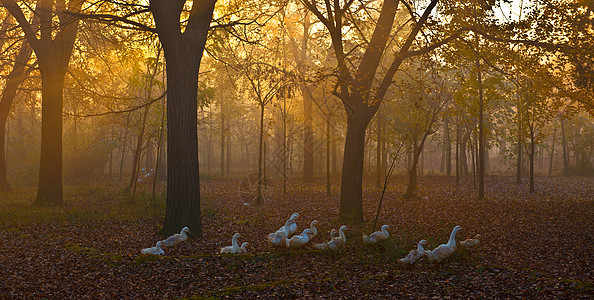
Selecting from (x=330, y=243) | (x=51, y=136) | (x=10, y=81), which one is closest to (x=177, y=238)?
(x=330, y=243)

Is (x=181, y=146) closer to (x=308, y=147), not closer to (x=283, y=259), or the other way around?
(x=283, y=259)

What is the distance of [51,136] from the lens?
1537cm

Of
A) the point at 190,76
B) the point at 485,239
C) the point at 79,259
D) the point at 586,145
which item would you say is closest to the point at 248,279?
the point at 79,259

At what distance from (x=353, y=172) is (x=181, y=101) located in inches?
207

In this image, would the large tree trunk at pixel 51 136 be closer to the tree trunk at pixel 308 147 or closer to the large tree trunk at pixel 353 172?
the large tree trunk at pixel 353 172

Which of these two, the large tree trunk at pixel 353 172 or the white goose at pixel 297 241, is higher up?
the large tree trunk at pixel 353 172

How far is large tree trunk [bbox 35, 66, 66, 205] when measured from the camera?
15.2 meters

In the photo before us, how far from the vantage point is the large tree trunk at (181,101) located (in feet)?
34.8

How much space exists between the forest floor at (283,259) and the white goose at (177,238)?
174mm

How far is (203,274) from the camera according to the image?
314 inches

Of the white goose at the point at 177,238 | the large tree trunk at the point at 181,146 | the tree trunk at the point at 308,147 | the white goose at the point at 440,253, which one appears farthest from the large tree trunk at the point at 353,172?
the tree trunk at the point at 308,147

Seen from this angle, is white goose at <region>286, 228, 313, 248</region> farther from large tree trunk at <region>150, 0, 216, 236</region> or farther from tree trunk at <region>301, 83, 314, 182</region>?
tree trunk at <region>301, 83, 314, 182</region>

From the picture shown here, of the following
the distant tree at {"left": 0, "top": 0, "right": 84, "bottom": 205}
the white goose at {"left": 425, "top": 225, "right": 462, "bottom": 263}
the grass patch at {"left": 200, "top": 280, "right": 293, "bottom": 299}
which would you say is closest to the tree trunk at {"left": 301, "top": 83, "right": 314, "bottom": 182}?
the distant tree at {"left": 0, "top": 0, "right": 84, "bottom": 205}

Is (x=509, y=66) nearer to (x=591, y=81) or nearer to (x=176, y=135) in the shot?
(x=591, y=81)
